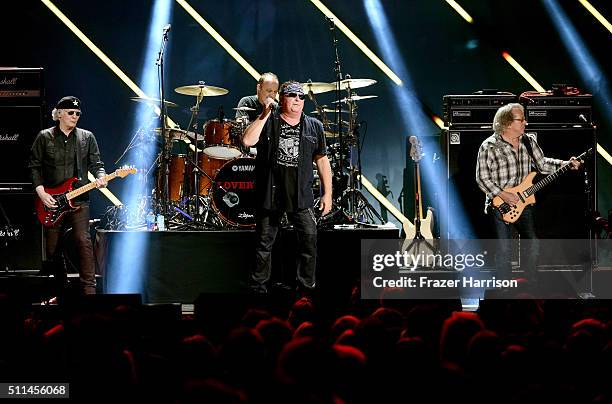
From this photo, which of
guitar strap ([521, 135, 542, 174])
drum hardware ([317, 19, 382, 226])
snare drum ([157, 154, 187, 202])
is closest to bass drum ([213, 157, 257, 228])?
drum hardware ([317, 19, 382, 226])

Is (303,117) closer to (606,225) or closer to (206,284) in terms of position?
(206,284)

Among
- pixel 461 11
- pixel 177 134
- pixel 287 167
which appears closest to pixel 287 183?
pixel 287 167

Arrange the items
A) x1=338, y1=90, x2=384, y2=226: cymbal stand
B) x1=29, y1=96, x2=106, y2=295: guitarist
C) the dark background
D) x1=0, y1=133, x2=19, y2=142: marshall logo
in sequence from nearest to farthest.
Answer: x1=29, y1=96, x2=106, y2=295: guitarist, x1=0, y1=133, x2=19, y2=142: marshall logo, x1=338, y1=90, x2=384, y2=226: cymbal stand, the dark background

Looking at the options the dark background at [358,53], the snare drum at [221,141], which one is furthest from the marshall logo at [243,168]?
the dark background at [358,53]

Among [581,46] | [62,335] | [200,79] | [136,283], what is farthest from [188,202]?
[581,46]

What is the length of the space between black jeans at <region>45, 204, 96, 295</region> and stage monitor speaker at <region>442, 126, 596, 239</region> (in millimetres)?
3692

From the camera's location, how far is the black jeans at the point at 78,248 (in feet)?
21.4

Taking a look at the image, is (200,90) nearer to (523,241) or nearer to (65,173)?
(65,173)

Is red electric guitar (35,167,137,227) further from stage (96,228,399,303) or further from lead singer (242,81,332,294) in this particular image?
lead singer (242,81,332,294)

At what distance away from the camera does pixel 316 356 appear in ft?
8.21

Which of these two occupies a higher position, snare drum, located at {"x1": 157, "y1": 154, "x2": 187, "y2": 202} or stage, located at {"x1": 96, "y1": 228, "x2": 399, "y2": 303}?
snare drum, located at {"x1": 157, "y1": 154, "x2": 187, "y2": 202}

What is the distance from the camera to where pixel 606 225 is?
716cm

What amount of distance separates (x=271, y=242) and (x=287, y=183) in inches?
20.1

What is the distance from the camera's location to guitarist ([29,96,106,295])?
6.54 metres
